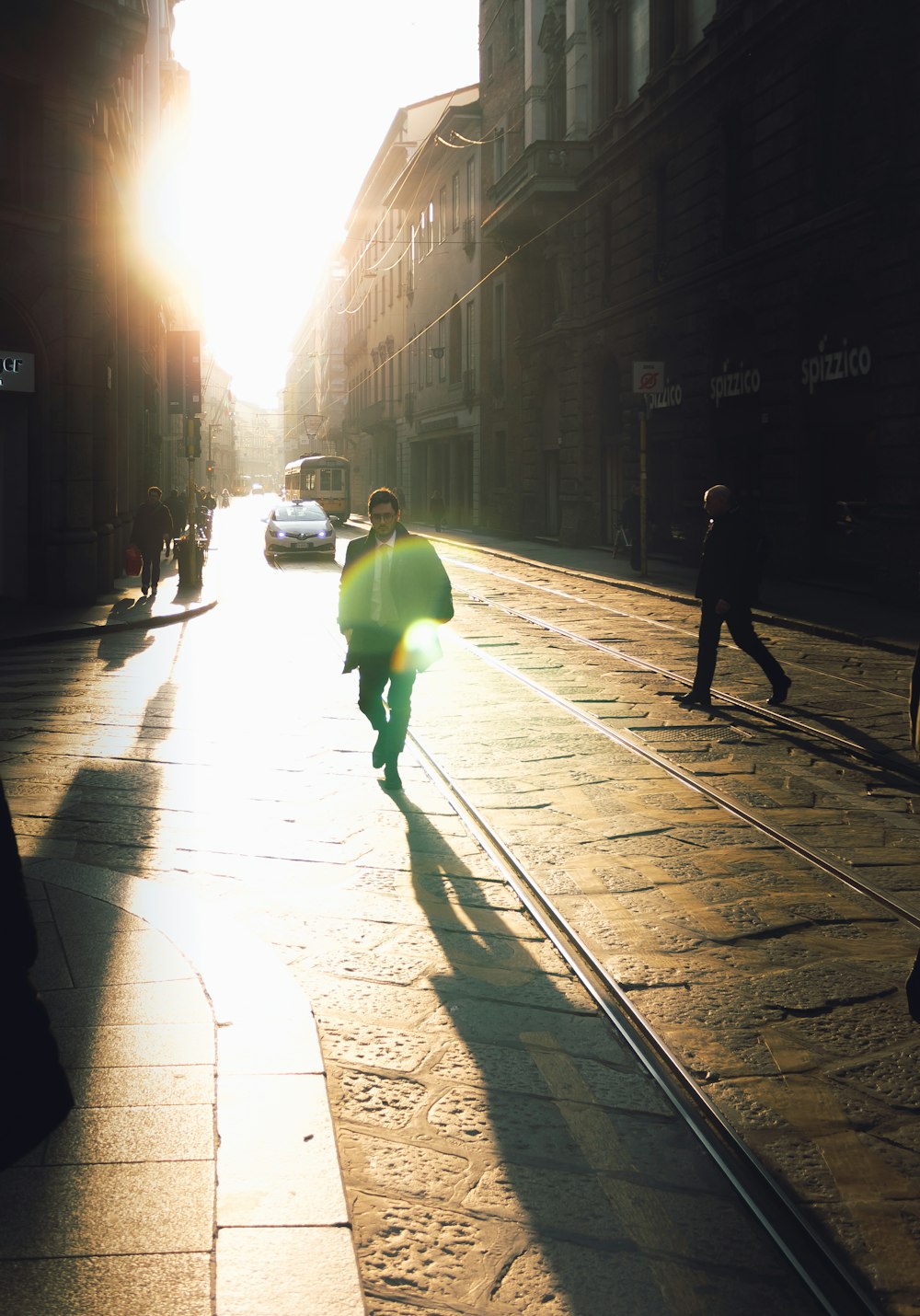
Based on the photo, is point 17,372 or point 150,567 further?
point 150,567

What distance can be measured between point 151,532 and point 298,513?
14.2 m

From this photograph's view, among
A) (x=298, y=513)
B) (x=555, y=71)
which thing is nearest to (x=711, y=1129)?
(x=298, y=513)

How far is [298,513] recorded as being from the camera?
34719 mm

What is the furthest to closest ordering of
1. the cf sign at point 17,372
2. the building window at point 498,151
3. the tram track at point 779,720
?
the building window at point 498,151, the cf sign at point 17,372, the tram track at point 779,720

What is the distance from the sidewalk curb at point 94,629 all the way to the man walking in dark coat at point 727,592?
7.49m

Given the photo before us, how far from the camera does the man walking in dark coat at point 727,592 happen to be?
10609 mm

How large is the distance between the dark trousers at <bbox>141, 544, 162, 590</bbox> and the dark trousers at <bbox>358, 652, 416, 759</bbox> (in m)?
13.0

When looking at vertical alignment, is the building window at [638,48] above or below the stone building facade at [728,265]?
above

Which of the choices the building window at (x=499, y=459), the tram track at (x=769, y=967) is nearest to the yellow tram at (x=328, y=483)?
the building window at (x=499, y=459)

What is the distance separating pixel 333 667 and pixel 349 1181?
1006 centimetres

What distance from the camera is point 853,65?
1875cm

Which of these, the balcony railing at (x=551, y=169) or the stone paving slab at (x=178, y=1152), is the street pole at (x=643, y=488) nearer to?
the balcony railing at (x=551, y=169)

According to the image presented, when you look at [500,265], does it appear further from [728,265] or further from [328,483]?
[328,483]

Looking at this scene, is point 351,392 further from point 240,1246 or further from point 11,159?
point 240,1246
